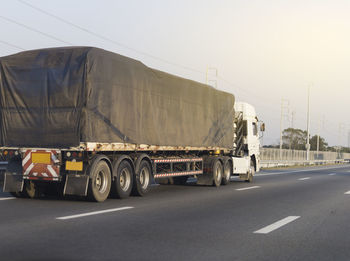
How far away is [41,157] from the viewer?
12.9 m

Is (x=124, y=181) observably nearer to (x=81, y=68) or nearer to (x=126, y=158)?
(x=126, y=158)

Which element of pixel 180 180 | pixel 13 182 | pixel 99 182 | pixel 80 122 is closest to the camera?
pixel 80 122

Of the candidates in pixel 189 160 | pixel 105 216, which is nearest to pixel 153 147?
pixel 189 160

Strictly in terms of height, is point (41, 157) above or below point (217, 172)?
above

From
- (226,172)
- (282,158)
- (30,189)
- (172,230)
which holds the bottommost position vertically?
(172,230)

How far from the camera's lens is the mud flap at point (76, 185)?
41.4ft

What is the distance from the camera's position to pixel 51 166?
12828mm

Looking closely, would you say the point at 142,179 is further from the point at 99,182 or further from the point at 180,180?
the point at 180,180

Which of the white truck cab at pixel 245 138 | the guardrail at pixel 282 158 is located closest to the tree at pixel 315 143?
the guardrail at pixel 282 158

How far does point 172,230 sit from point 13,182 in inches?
230

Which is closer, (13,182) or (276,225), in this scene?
(276,225)

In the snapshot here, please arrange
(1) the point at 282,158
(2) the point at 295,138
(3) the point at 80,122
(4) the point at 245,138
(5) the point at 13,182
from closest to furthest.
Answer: (3) the point at 80,122 < (5) the point at 13,182 < (4) the point at 245,138 < (1) the point at 282,158 < (2) the point at 295,138

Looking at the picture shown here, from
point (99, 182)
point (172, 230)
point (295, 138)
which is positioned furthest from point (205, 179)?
point (295, 138)

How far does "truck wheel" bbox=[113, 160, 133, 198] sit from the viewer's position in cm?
1380
